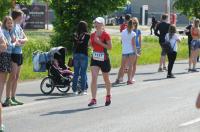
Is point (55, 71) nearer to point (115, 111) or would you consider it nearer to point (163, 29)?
point (115, 111)

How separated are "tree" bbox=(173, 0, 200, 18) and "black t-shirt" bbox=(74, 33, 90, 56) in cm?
2639

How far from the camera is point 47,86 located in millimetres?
15266

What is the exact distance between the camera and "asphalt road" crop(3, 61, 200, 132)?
10.6m

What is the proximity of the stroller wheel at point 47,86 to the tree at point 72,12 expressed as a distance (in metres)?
11.8

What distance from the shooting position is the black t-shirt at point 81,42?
14547 millimetres

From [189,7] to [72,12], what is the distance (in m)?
14.8

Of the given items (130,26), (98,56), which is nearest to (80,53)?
(98,56)

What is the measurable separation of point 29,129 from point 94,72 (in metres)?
2.97

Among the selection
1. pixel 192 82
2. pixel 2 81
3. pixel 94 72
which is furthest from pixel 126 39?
pixel 2 81

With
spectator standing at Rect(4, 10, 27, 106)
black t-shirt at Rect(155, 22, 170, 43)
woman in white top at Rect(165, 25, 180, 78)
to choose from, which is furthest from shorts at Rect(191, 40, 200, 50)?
spectator standing at Rect(4, 10, 27, 106)

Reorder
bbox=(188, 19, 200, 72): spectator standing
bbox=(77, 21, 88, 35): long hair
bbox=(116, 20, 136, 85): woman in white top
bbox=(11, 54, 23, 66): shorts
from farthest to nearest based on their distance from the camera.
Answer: bbox=(188, 19, 200, 72): spectator standing
bbox=(116, 20, 136, 85): woman in white top
bbox=(77, 21, 88, 35): long hair
bbox=(11, 54, 23, 66): shorts

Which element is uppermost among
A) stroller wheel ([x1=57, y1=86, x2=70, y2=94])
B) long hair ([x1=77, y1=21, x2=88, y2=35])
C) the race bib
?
long hair ([x1=77, y1=21, x2=88, y2=35])

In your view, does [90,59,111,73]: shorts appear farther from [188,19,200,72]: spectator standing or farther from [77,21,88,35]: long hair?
[188,19,200,72]: spectator standing

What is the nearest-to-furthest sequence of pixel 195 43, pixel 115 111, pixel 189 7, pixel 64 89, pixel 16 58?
pixel 115 111 < pixel 16 58 < pixel 64 89 < pixel 195 43 < pixel 189 7
